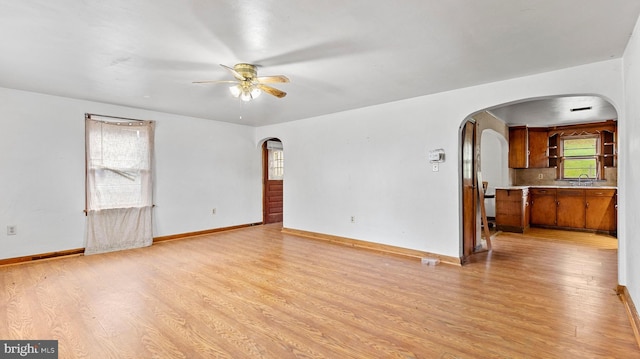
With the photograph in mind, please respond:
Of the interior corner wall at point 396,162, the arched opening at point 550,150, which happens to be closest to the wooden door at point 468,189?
the arched opening at point 550,150

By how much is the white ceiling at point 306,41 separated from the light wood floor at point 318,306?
2325 millimetres

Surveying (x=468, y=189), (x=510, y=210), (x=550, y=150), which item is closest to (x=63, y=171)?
(x=468, y=189)

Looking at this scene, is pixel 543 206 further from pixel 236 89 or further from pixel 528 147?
pixel 236 89

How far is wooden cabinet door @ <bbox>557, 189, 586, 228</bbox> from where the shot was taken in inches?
233

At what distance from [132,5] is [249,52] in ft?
3.14

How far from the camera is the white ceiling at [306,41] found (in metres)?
2.01

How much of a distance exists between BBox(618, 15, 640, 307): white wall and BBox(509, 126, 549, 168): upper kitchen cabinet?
4310mm

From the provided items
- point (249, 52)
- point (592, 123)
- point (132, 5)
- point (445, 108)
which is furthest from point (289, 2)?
point (592, 123)

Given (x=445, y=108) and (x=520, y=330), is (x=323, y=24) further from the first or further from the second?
(x=520, y=330)

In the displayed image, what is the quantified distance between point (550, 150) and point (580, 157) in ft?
1.86

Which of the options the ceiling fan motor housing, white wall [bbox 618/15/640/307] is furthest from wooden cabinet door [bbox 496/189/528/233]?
the ceiling fan motor housing

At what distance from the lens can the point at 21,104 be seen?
3.98 meters

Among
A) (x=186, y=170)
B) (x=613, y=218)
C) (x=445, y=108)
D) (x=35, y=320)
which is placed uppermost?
(x=445, y=108)

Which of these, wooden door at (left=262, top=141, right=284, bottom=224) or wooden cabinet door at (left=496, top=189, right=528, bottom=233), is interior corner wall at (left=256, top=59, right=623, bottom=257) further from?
wooden cabinet door at (left=496, top=189, right=528, bottom=233)
